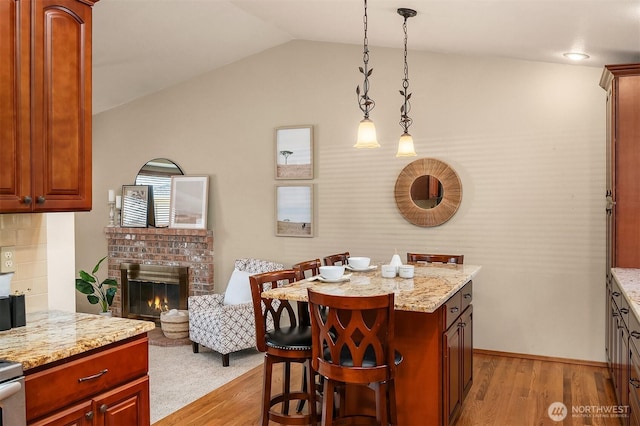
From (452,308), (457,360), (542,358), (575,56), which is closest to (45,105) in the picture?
(452,308)

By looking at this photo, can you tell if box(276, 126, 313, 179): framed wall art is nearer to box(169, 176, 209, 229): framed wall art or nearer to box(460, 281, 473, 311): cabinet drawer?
box(169, 176, 209, 229): framed wall art

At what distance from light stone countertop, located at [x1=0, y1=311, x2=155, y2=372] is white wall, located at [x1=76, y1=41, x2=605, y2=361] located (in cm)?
336

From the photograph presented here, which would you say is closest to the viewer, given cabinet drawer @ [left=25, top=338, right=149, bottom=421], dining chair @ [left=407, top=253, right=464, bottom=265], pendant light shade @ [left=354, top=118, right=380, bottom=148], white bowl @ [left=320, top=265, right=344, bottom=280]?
cabinet drawer @ [left=25, top=338, right=149, bottom=421]

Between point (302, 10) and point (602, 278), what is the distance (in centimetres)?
341

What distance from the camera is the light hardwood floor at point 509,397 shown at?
11.6ft

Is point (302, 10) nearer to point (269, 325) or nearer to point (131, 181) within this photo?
point (269, 325)

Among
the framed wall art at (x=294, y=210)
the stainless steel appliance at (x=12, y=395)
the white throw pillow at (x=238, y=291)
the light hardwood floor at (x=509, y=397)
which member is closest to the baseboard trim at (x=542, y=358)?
the light hardwood floor at (x=509, y=397)

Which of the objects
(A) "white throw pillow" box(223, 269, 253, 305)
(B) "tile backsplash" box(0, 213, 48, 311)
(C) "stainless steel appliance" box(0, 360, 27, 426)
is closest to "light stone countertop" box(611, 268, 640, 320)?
(C) "stainless steel appliance" box(0, 360, 27, 426)

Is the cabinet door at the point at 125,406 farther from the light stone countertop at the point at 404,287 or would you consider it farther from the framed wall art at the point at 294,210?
the framed wall art at the point at 294,210

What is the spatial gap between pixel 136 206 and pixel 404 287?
4.36 metres

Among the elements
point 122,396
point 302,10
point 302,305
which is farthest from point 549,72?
point 122,396

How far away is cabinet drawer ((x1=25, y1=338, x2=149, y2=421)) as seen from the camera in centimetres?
193

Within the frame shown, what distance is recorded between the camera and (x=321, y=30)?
16.6 feet

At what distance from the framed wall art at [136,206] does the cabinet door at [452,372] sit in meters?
4.32
